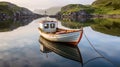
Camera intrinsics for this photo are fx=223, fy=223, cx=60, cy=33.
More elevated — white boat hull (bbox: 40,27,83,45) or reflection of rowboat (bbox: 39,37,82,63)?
white boat hull (bbox: 40,27,83,45)

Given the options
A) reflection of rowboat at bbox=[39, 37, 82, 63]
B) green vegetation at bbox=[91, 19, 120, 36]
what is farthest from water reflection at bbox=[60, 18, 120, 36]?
reflection of rowboat at bbox=[39, 37, 82, 63]

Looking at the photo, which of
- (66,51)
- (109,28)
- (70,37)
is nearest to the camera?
(66,51)

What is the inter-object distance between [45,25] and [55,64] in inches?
1132

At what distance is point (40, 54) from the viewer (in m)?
40.5

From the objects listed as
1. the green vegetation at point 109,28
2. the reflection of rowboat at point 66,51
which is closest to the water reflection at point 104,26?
the green vegetation at point 109,28

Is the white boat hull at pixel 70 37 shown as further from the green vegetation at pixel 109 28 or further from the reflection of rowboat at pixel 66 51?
the green vegetation at pixel 109 28

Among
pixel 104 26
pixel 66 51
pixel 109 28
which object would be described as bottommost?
pixel 104 26

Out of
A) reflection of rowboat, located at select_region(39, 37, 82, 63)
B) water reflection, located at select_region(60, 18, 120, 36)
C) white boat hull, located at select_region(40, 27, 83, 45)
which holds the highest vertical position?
white boat hull, located at select_region(40, 27, 83, 45)

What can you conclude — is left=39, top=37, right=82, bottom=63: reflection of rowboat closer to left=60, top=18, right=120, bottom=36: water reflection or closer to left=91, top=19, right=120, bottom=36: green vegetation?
left=60, top=18, right=120, bottom=36: water reflection

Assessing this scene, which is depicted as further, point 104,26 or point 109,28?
point 104,26

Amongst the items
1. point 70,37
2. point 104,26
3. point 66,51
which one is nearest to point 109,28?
point 104,26

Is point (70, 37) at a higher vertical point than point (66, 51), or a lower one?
higher

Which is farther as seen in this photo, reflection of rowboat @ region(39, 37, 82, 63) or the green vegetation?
the green vegetation

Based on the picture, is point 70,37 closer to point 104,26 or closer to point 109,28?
point 109,28
